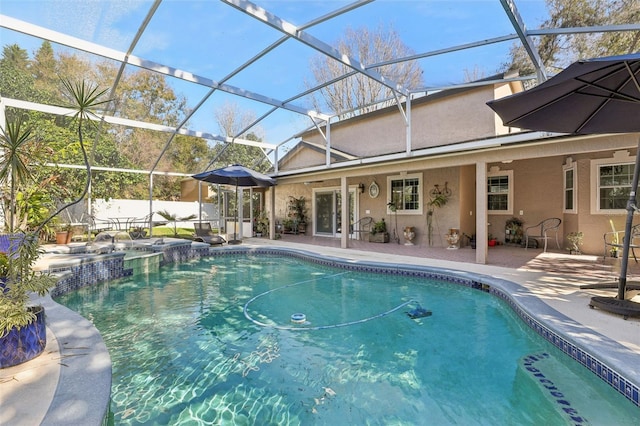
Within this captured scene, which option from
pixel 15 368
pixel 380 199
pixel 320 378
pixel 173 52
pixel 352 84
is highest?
pixel 352 84

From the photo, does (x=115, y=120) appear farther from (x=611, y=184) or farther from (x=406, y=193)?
(x=611, y=184)

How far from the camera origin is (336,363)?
11.4ft

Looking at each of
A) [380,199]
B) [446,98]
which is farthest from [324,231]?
[446,98]

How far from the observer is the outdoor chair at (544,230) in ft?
30.2

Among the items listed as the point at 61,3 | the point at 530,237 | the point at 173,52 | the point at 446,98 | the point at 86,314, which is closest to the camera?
the point at 86,314

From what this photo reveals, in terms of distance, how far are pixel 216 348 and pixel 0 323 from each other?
201 cm

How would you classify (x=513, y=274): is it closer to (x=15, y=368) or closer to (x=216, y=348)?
(x=216, y=348)

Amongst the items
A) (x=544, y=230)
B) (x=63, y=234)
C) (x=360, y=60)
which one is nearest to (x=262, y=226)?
(x=63, y=234)

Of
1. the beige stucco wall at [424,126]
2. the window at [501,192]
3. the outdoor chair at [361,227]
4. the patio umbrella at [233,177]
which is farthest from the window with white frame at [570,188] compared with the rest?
the patio umbrella at [233,177]

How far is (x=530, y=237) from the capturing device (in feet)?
31.6

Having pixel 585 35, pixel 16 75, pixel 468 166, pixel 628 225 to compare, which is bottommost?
pixel 628 225

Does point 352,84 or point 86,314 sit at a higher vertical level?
point 352,84

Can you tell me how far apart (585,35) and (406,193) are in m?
8.78

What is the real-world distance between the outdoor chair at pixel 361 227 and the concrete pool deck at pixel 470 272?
17.6 feet
